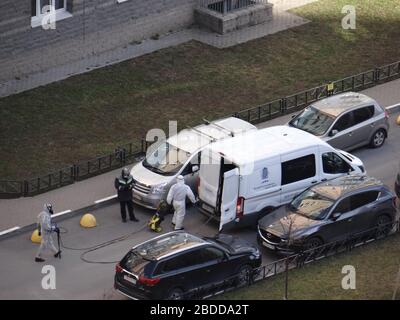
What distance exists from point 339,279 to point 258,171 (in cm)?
389

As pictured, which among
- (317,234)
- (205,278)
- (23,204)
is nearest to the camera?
(205,278)

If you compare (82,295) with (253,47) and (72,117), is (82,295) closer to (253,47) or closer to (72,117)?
(72,117)

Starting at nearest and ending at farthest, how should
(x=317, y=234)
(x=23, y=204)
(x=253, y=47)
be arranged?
(x=317, y=234), (x=23, y=204), (x=253, y=47)

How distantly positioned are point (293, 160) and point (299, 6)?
50.5ft

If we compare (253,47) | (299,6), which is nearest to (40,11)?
(253,47)

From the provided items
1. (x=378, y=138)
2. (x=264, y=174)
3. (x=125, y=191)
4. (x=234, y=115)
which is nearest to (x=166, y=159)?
(x=125, y=191)

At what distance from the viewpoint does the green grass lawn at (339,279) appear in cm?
3356

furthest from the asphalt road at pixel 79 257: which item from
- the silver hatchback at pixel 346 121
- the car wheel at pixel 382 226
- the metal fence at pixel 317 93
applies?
the metal fence at pixel 317 93

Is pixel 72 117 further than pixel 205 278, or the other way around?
pixel 72 117

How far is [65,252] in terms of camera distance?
117 feet

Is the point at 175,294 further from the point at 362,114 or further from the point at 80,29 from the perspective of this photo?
the point at 80,29

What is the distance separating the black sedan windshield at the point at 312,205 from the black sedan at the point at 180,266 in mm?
2212

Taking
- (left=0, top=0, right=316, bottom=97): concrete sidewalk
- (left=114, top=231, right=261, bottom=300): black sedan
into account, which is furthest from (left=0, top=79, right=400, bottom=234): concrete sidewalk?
(left=0, top=0, right=316, bottom=97): concrete sidewalk

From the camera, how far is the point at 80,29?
1818 inches
